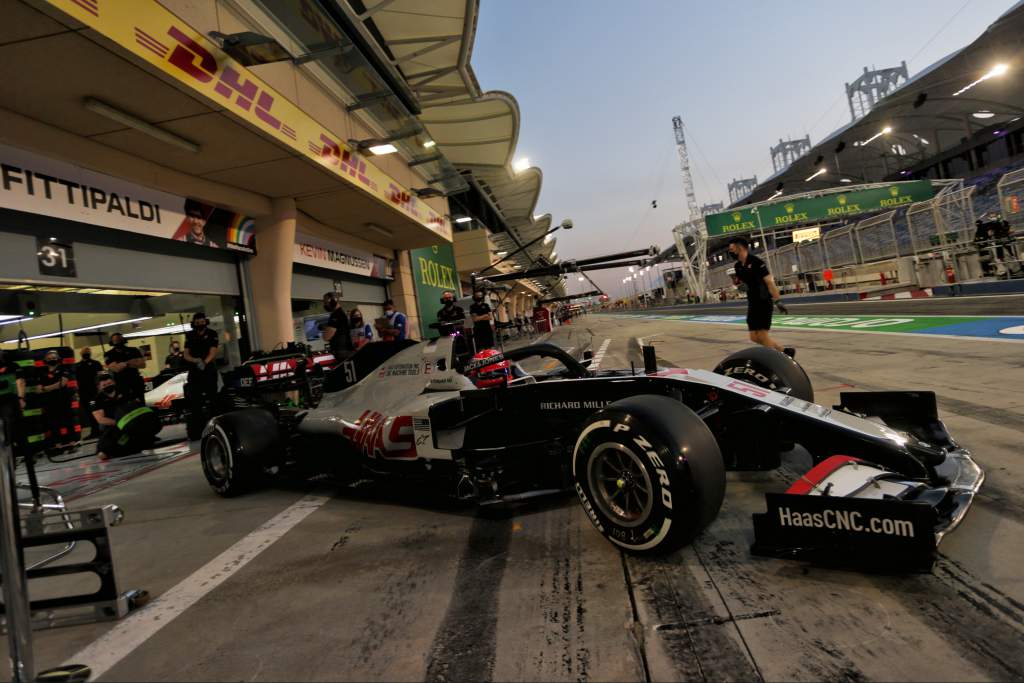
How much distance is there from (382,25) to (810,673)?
12.0 m

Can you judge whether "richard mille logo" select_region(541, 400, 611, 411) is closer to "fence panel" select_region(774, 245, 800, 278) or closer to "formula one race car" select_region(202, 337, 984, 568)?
"formula one race car" select_region(202, 337, 984, 568)

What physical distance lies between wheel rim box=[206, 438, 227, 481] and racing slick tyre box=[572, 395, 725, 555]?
3.01 metres

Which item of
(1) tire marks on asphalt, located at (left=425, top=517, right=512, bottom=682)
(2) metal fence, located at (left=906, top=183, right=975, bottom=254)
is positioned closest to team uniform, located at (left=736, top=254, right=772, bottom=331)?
(1) tire marks on asphalt, located at (left=425, top=517, right=512, bottom=682)

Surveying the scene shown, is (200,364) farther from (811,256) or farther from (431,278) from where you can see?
(811,256)

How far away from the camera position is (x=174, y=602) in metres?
2.35

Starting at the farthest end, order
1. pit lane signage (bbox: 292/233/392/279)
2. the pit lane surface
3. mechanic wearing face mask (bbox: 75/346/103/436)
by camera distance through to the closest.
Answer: pit lane signage (bbox: 292/233/392/279)
mechanic wearing face mask (bbox: 75/346/103/436)
the pit lane surface

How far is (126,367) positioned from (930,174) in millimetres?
54409

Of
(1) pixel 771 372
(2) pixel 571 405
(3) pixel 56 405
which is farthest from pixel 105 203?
(1) pixel 771 372

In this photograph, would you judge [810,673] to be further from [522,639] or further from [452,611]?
[452,611]

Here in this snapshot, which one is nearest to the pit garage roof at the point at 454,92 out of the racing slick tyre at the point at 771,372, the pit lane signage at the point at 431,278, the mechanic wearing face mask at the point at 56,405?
the pit lane signage at the point at 431,278

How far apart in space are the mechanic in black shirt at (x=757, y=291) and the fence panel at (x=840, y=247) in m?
18.6

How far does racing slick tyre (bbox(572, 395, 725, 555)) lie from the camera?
6.68ft

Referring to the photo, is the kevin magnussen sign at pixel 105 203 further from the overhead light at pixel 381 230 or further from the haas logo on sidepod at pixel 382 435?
the haas logo on sidepod at pixel 382 435

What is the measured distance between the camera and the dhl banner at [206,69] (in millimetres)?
4270
